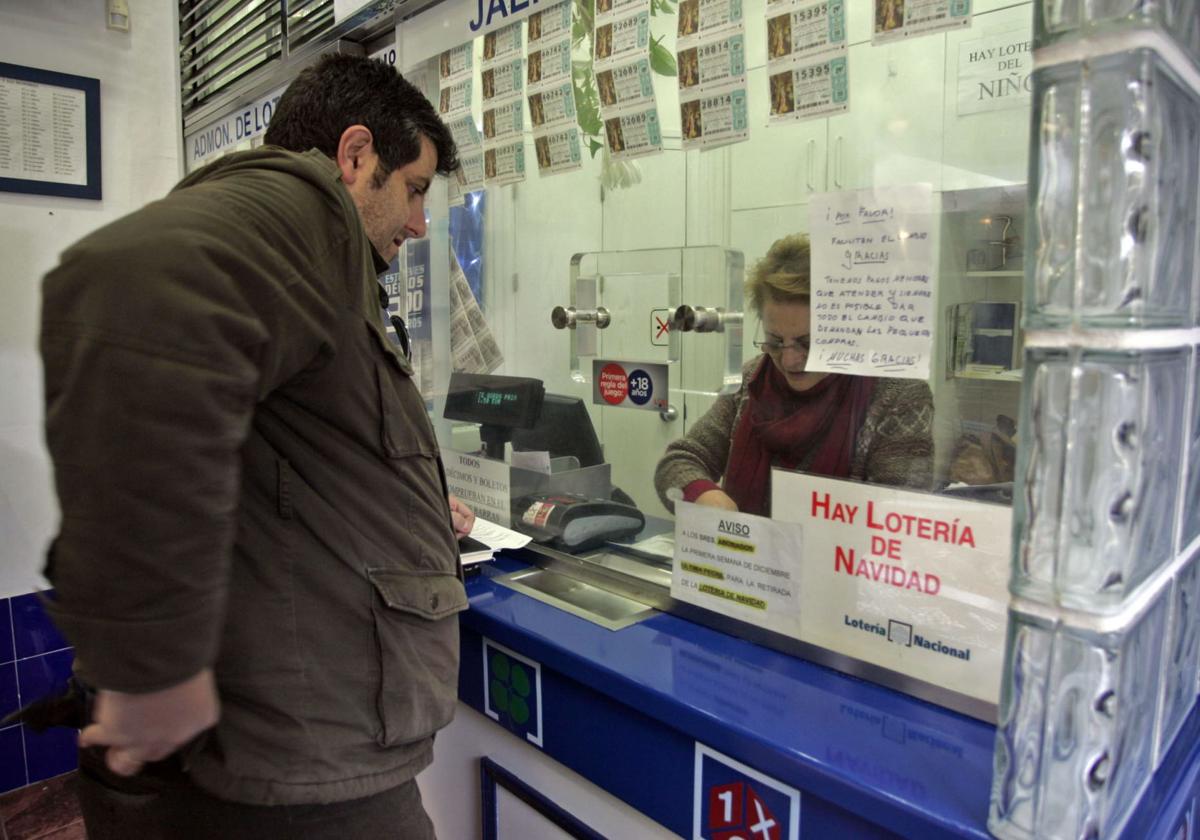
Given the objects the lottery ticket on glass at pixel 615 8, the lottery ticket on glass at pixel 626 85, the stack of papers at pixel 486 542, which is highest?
the lottery ticket on glass at pixel 615 8

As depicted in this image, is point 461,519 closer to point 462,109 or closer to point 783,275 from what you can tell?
point 783,275

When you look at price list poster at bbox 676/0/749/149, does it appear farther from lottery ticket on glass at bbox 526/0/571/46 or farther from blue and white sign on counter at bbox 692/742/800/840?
blue and white sign on counter at bbox 692/742/800/840

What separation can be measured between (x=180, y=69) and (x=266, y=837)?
2.67 metres

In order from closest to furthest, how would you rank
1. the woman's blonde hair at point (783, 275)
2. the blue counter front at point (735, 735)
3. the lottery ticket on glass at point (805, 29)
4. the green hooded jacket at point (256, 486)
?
the green hooded jacket at point (256, 486), the blue counter front at point (735, 735), the lottery ticket on glass at point (805, 29), the woman's blonde hair at point (783, 275)

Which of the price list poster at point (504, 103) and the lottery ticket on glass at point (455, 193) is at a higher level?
the price list poster at point (504, 103)

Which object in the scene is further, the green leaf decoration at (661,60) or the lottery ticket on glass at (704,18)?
the green leaf decoration at (661,60)

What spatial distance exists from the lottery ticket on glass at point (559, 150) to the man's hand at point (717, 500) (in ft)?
2.12

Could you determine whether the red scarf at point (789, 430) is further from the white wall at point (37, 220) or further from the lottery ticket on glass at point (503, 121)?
the white wall at point (37, 220)

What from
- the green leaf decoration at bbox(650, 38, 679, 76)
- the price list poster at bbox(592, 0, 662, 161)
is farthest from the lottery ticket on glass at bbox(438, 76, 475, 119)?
the green leaf decoration at bbox(650, 38, 679, 76)

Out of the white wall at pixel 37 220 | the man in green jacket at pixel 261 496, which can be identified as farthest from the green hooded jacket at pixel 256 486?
the white wall at pixel 37 220

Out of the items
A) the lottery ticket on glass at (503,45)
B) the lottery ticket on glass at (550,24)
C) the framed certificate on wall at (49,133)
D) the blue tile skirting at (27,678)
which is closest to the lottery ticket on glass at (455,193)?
the lottery ticket on glass at (503,45)

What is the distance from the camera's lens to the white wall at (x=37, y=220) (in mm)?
2404

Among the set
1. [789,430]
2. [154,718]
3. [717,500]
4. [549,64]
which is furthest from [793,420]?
[154,718]

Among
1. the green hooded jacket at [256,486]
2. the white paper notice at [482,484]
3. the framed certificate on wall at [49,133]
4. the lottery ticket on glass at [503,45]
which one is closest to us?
the green hooded jacket at [256,486]
